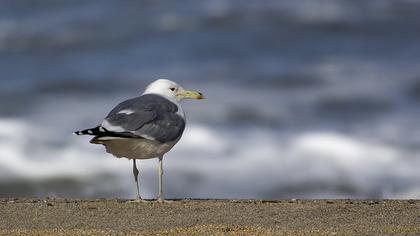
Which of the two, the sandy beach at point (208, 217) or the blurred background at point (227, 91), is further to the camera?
the blurred background at point (227, 91)

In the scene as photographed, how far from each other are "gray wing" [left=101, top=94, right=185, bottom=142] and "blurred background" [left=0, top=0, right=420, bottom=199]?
345 centimetres

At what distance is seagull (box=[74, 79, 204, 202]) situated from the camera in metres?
7.40

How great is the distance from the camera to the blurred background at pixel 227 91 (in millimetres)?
11742

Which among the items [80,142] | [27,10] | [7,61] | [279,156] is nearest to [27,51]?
[7,61]

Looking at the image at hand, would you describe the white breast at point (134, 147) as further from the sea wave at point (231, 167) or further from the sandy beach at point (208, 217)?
the sea wave at point (231, 167)

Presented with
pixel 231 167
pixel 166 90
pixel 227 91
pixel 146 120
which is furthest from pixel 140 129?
pixel 227 91

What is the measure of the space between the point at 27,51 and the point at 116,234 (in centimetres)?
1301

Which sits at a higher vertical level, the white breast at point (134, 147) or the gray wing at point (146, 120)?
the gray wing at point (146, 120)

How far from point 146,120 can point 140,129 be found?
0.09 meters

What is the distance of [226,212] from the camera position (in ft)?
22.5

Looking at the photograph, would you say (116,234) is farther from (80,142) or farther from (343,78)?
(343,78)

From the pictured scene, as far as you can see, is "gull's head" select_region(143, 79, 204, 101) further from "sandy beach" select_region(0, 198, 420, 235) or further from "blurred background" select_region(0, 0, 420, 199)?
"blurred background" select_region(0, 0, 420, 199)

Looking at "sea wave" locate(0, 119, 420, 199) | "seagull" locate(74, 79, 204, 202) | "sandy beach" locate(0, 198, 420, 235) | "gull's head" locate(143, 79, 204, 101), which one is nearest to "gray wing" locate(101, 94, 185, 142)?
"seagull" locate(74, 79, 204, 202)

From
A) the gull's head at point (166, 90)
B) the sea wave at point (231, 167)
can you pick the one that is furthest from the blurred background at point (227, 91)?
the gull's head at point (166, 90)
